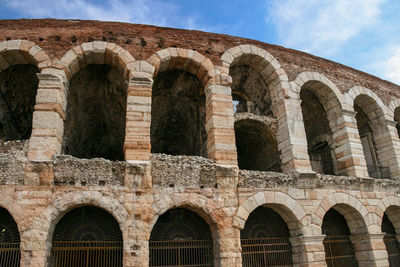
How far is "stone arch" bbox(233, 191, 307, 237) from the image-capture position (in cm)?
704

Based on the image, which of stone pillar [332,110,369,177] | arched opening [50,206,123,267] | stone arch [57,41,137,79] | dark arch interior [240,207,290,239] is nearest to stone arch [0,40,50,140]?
stone arch [57,41,137,79]

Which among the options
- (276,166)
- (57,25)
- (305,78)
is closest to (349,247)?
(276,166)

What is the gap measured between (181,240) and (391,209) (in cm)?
663

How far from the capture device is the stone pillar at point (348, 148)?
8.78m

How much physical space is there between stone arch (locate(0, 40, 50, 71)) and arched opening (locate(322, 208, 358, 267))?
8488mm

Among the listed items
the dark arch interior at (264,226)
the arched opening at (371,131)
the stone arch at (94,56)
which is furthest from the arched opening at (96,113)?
the arched opening at (371,131)

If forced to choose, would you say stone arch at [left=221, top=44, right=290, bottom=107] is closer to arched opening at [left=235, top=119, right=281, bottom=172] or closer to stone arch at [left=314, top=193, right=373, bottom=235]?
arched opening at [left=235, top=119, right=281, bottom=172]

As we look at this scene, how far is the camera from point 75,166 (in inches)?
256

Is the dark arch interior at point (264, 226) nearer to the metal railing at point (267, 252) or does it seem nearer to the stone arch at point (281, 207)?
the metal railing at point (267, 252)

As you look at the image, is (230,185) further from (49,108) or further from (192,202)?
(49,108)

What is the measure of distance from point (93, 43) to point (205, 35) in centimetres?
302

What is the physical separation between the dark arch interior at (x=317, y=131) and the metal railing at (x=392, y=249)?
269 centimetres

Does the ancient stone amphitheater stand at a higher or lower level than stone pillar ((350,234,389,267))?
higher

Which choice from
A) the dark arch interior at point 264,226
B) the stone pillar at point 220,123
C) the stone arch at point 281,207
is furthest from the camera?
the dark arch interior at point 264,226
